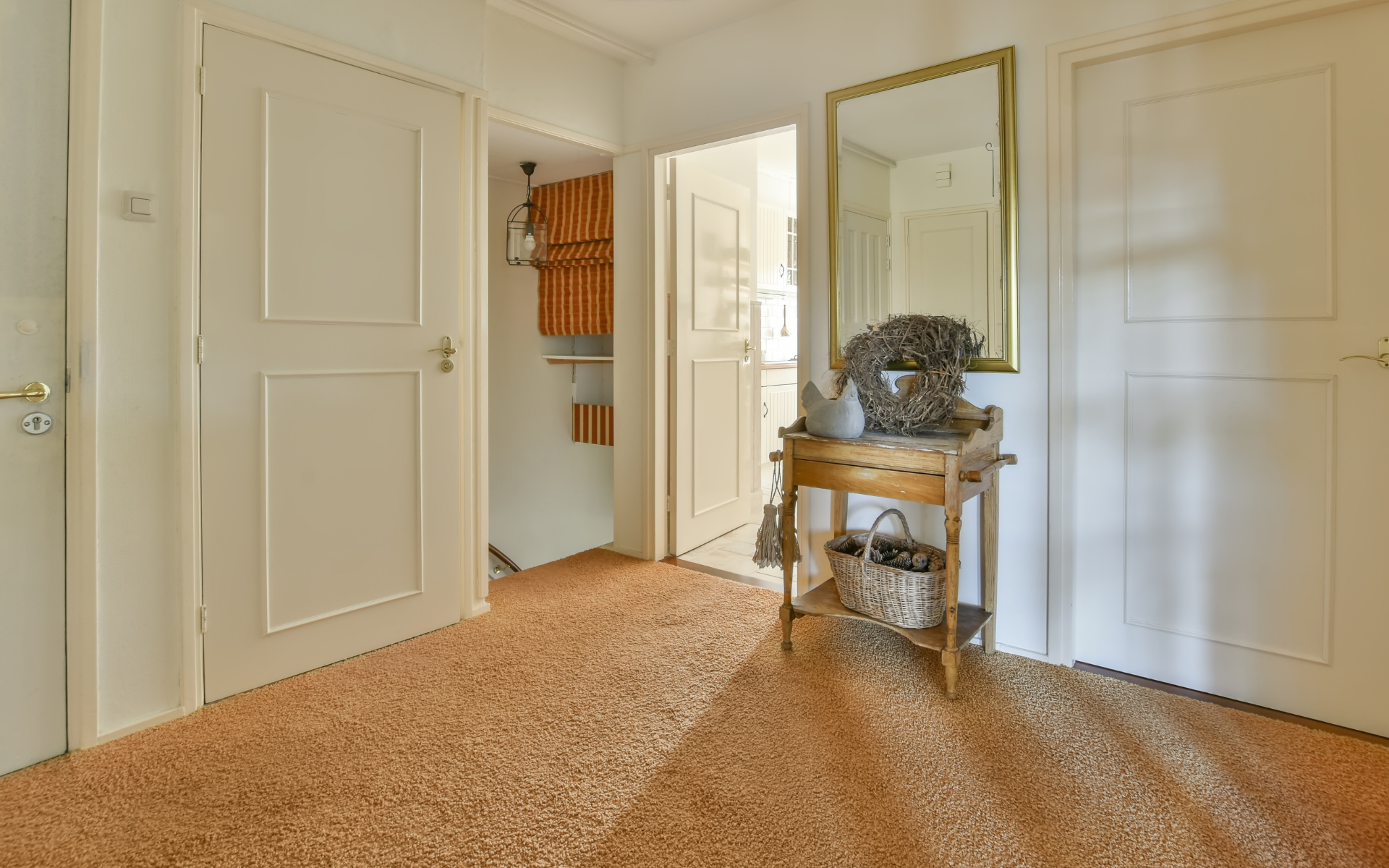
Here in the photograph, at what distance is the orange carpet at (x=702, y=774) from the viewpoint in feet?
4.79

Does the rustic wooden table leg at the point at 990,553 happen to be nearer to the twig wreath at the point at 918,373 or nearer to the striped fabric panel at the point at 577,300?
the twig wreath at the point at 918,373

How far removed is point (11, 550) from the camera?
1735mm

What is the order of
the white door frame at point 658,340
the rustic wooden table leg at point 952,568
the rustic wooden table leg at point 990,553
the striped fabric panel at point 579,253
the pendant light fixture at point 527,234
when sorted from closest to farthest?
the rustic wooden table leg at point 952,568 → the rustic wooden table leg at point 990,553 → the white door frame at point 658,340 → the striped fabric panel at point 579,253 → the pendant light fixture at point 527,234

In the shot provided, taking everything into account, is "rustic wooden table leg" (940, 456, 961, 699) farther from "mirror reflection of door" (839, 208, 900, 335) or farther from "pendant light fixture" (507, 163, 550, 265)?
A: "pendant light fixture" (507, 163, 550, 265)

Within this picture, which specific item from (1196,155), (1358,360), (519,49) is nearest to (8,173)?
(519,49)

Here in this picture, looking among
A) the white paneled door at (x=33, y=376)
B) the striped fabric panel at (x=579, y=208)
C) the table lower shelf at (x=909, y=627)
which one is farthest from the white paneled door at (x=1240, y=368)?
the white paneled door at (x=33, y=376)

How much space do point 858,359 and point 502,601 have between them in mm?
1725

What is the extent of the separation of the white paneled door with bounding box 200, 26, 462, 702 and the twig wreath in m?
1.50

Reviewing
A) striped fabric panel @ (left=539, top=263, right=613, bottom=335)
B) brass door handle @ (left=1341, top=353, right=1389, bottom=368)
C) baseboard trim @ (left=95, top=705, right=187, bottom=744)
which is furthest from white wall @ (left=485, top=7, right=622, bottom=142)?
brass door handle @ (left=1341, top=353, right=1389, bottom=368)

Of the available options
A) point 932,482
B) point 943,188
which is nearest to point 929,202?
point 943,188

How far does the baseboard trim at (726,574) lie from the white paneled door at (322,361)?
3.72 ft

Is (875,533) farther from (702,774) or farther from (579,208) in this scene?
(579,208)

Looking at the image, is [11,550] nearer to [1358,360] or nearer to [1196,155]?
[1196,155]

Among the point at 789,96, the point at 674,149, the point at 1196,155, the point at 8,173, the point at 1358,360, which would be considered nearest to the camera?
the point at 8,173
